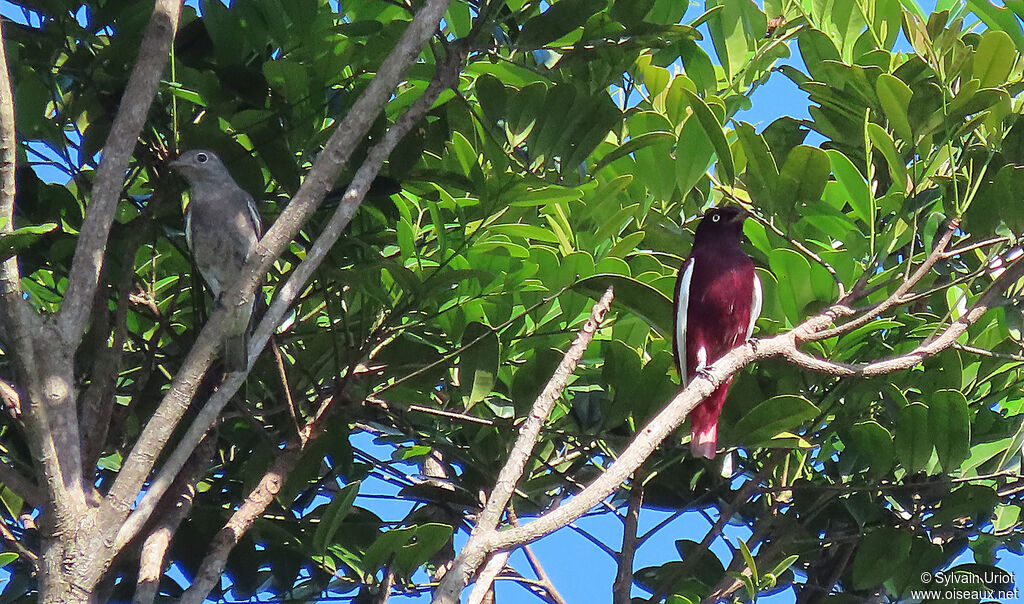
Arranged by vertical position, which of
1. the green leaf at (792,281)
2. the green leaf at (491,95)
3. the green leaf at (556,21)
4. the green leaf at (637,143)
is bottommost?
the green leaf at (792,281)

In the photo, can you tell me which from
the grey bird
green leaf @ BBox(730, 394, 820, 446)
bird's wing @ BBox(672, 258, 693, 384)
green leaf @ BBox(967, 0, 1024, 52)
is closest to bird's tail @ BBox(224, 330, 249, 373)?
the grey bird

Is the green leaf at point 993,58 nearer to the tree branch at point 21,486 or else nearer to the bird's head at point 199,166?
the bird's head at point 199,166

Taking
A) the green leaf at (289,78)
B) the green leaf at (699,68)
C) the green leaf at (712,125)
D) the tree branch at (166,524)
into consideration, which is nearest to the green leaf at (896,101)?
the green leaf at (712,125)

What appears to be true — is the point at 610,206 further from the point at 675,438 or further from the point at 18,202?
the point at 18,202

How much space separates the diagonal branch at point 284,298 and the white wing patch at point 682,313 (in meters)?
1.02

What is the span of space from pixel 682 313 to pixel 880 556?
3.08 feet

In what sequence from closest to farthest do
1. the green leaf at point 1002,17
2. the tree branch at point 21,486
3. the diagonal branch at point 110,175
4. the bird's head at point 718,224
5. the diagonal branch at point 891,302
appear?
the diagonal branch at point 110,175 → the tree branch at point 21,486 → the diagonal branch at point 891,302 → the green leaf at point 1002,17 → the bird's head at point 718,224

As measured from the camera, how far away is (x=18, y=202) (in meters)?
3.21

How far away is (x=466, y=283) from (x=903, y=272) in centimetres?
122

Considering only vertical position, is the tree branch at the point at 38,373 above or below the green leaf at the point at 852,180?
below

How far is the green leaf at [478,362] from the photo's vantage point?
318 centimetres

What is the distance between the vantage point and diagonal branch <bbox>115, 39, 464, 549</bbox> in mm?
2443

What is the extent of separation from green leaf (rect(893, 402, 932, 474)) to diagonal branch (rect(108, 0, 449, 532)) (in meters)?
1.66

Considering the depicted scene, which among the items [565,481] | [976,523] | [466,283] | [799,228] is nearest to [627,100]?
[799,228]
